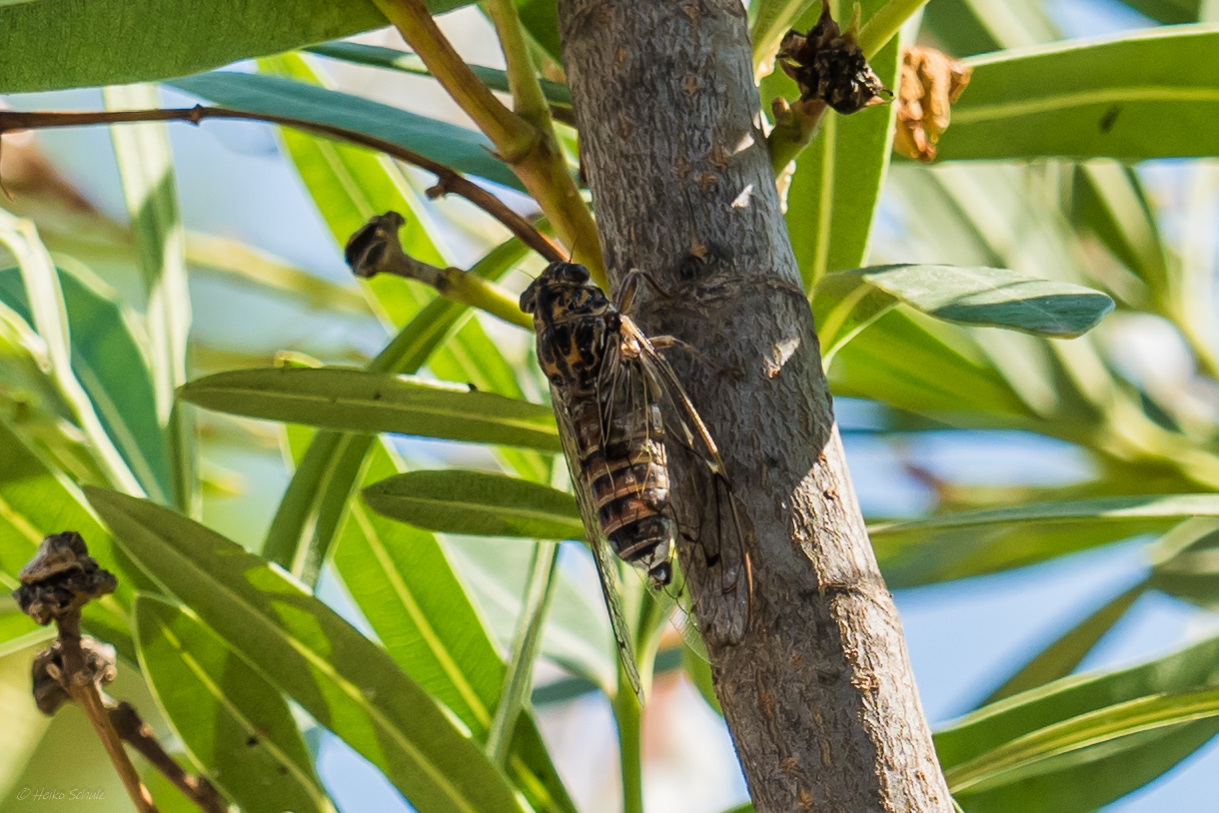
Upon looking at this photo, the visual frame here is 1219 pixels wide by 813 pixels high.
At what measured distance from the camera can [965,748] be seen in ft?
2.73

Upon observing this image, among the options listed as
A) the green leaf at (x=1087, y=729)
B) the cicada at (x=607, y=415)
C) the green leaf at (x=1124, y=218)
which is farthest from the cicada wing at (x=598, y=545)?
the green leaf at (x=1124, y=218)

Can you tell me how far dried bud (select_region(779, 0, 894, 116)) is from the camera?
1.98 feet

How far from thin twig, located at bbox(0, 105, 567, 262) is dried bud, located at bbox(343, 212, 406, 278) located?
0.03 meters

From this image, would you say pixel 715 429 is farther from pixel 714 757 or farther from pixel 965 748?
pixel 714 757

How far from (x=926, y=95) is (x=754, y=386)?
33 centimetres

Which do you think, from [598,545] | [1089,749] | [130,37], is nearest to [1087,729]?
[1089,749]

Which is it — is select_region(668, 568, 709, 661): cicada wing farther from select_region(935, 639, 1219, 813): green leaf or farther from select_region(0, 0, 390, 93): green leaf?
select_region(0, 0, 390, 93): green leaf

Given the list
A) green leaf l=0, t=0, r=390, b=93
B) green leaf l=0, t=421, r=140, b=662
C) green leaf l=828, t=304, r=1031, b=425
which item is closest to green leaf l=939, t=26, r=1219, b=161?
green leaf l=0, t=0, r=390, b=93

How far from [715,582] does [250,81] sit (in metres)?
0.55

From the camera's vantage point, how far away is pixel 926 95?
77 cm

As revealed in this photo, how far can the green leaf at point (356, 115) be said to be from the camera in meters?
0.73

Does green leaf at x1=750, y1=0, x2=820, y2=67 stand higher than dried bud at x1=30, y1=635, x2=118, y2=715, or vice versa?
green leaf at x1=750, y1=0, x2=820, y2=67

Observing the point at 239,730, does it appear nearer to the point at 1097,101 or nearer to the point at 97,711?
the point at 97,711

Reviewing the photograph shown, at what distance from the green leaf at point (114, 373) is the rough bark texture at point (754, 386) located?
0.56m
